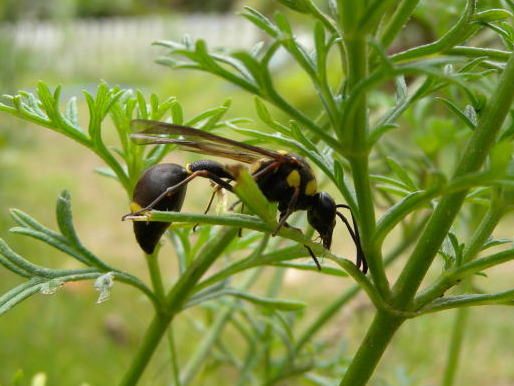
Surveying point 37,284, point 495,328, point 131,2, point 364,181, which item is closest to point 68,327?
point 495,328

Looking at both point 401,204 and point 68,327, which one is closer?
point 401,204

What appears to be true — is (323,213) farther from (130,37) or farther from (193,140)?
(130,37)

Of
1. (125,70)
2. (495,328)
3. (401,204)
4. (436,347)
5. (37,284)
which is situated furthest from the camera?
(125,70)

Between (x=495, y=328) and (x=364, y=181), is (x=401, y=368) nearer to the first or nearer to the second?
(x=364, y=181)

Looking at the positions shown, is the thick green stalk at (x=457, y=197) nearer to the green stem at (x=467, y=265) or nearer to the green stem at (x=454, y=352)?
the green stem at (x=467, y=265)

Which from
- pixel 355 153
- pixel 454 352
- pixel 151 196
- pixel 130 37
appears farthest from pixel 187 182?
pixel 130 37

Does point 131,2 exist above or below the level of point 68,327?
above

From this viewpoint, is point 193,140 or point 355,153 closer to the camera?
point 355,153
